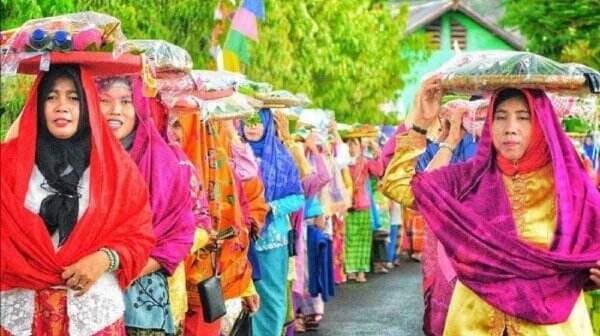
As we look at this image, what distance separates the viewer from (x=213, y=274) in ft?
27.2

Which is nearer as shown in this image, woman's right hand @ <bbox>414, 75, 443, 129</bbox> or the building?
woman's right hand @ <bbox>414, 75, 443, 129</bbox>

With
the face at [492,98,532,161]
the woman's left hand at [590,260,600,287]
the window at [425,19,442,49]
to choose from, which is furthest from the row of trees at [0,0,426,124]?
the window at [425,19,442,49]

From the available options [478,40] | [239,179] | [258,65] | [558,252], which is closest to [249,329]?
[239,179]

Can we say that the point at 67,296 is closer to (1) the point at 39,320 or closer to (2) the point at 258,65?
(1) the point at 39,320

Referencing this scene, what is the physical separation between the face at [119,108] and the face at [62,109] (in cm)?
54

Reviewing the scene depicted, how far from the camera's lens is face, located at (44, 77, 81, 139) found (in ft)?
19.8

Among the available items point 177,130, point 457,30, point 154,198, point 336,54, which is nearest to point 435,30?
point 457,30

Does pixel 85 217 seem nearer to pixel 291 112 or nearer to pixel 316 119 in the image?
pixel 291 112

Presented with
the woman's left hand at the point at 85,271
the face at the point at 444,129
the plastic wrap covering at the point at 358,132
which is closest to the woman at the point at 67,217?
the woman's left hand at the point at 85,271

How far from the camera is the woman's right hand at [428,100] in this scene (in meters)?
6.87

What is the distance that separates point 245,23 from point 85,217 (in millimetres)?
8665

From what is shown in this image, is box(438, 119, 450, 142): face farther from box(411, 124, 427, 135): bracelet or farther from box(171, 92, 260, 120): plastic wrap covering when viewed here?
box(171, 92, 260, 120): plastic wrap covering

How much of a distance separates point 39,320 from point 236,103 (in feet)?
10.2

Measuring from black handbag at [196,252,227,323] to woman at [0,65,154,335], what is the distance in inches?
60.1
